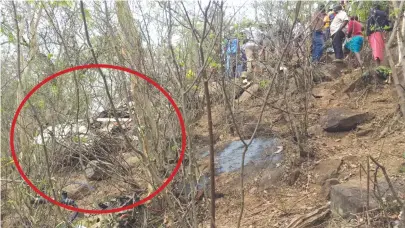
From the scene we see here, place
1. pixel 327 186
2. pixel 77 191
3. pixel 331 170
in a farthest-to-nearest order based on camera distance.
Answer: pixel 77 191 → pixel 331 170 → pixel 327 186

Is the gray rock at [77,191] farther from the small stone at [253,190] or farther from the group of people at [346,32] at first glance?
the group of people at [346,32]

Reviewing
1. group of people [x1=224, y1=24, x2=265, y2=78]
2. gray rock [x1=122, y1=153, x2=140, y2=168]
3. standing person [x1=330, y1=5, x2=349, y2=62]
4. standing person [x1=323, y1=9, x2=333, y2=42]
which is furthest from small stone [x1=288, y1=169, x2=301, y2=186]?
standing person [x1=323, y1=9, x2=333, y2=42]

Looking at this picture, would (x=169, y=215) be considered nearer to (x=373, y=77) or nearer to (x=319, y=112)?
(x=319, y=112)

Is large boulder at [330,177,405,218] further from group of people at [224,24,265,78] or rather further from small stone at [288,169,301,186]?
group of people at [224,24,265,78]

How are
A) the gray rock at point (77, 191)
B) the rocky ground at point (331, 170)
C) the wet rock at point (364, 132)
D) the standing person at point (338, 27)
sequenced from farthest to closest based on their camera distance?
the standing person at point (338, 27) < the gray rock at point (77, 191) < the wet rock at point (364, 132) < the rocky ground at point (331, 170)

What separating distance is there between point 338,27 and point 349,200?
541cm

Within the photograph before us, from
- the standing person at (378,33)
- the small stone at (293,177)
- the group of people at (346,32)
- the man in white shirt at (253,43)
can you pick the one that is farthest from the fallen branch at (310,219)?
the man in white shirt at (253,43)

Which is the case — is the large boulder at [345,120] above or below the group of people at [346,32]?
below

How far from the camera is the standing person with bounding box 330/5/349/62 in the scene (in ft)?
26.4

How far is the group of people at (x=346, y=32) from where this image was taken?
679 centimetres

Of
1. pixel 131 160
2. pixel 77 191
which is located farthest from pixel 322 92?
pixel 77 191

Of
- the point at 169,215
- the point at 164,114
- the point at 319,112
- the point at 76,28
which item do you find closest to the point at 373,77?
the point at 319,112

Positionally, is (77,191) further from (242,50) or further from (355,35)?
(355,35)

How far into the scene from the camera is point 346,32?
8219 mm
